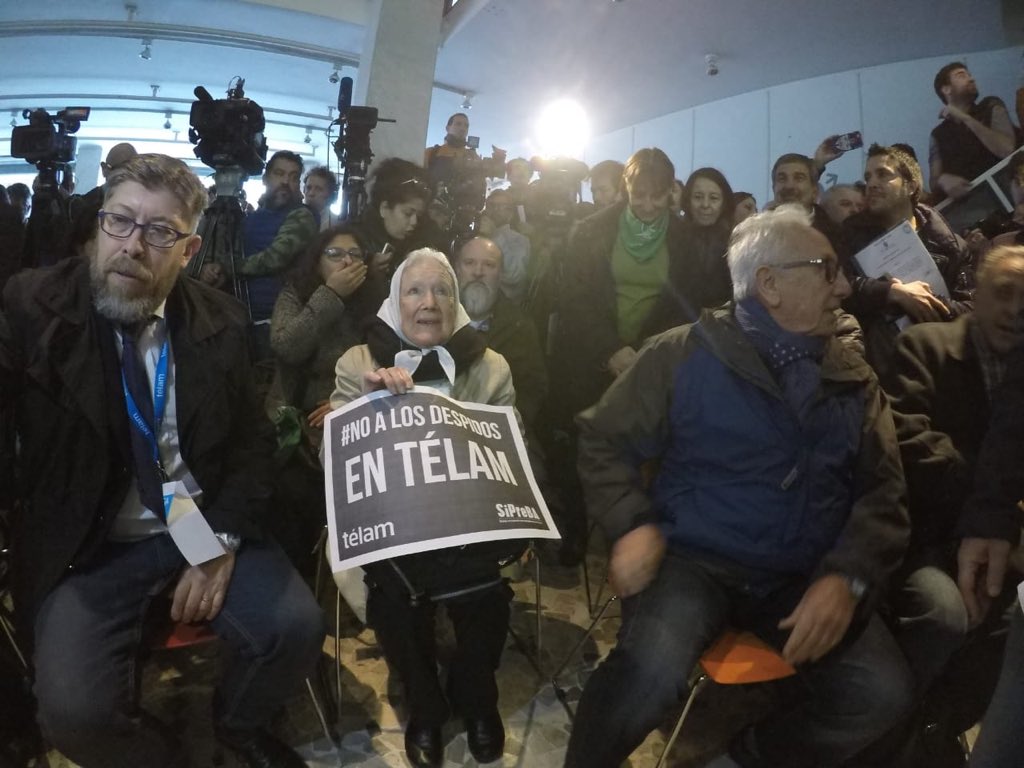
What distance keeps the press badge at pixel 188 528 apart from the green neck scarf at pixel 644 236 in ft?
6.63

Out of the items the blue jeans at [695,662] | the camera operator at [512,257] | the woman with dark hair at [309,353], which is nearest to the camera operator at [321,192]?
the camera operator at [512,257]

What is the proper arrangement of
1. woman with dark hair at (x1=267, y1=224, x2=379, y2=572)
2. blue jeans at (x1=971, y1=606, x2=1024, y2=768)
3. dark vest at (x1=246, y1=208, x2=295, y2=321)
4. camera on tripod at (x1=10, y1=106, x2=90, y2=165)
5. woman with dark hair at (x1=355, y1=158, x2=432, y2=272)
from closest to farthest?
blue jeans at (x1=971, y1=606, x2=1024, y2=768) < woman with dark hair at (x1=267, y1=224, x2=379, y2=572) < woman with dark hair at (x1=355, y1=158, x2=432, y2=272) < dark vest at (x1=246, y1=208, x2=295, y2=321) < camera on tripod at (x1=10, y1=106, x2=90, y2=165)

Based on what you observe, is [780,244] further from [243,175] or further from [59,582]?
[243,175]

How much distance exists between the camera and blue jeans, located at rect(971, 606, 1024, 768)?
1.19 metres

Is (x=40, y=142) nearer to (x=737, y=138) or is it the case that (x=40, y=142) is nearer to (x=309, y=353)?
(x=309, y=353)

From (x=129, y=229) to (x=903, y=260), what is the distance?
105 inches

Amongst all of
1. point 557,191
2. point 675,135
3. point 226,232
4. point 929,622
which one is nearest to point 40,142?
point 226,232

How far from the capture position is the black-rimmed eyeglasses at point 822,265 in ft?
5.24

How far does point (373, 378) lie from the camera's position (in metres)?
1.70

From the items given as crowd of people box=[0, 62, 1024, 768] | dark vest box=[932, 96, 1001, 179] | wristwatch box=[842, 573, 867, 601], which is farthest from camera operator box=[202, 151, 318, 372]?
dark vest box=[932, 96, 1001, 179]

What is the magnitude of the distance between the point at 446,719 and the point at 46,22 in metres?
6.76

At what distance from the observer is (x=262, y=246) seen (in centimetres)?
310

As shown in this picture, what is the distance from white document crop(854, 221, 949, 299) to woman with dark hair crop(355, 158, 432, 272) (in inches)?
77.5

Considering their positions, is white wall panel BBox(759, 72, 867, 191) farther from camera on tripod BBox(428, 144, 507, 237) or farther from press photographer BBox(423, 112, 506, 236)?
camera on tripod BBox(428, 144, 507, 237)
